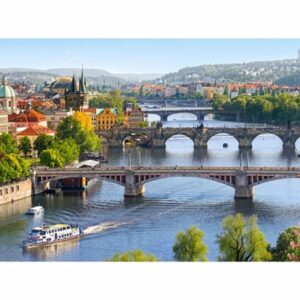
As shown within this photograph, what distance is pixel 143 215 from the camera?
1830cm

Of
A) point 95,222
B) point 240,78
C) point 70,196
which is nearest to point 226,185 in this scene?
point 70,196

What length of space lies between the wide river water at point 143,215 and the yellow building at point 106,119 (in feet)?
49.4

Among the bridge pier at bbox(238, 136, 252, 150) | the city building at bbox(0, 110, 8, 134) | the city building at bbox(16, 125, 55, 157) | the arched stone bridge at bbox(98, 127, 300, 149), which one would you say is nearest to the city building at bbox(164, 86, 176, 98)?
the arched stone bridge at bbox(98, 127, 300, 149)

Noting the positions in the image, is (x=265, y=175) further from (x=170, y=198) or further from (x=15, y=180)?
(x=15, y=180)

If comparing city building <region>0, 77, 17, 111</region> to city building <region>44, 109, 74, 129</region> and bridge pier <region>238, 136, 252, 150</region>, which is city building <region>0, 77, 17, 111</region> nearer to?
city building <region>44, 109, 74, 129</region>

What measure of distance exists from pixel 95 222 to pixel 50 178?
13.2ft

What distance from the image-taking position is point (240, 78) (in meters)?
104

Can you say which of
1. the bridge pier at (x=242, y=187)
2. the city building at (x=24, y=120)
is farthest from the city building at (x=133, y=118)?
the bridge pier at (x=242, y=187)

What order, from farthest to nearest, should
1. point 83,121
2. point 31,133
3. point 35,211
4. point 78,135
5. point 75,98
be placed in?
point 75,98 < point 83,121 < point 78,135 < point 31,133 < point 35,211

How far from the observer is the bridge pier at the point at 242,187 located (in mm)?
20234

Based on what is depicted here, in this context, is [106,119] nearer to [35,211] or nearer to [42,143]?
[42,143]

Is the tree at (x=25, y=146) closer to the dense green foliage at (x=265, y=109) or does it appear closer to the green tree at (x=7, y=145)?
the green tree at (x=7, y=145)

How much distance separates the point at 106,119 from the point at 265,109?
8.28 m

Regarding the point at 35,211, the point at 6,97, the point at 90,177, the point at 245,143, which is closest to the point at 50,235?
the point at 35,211
